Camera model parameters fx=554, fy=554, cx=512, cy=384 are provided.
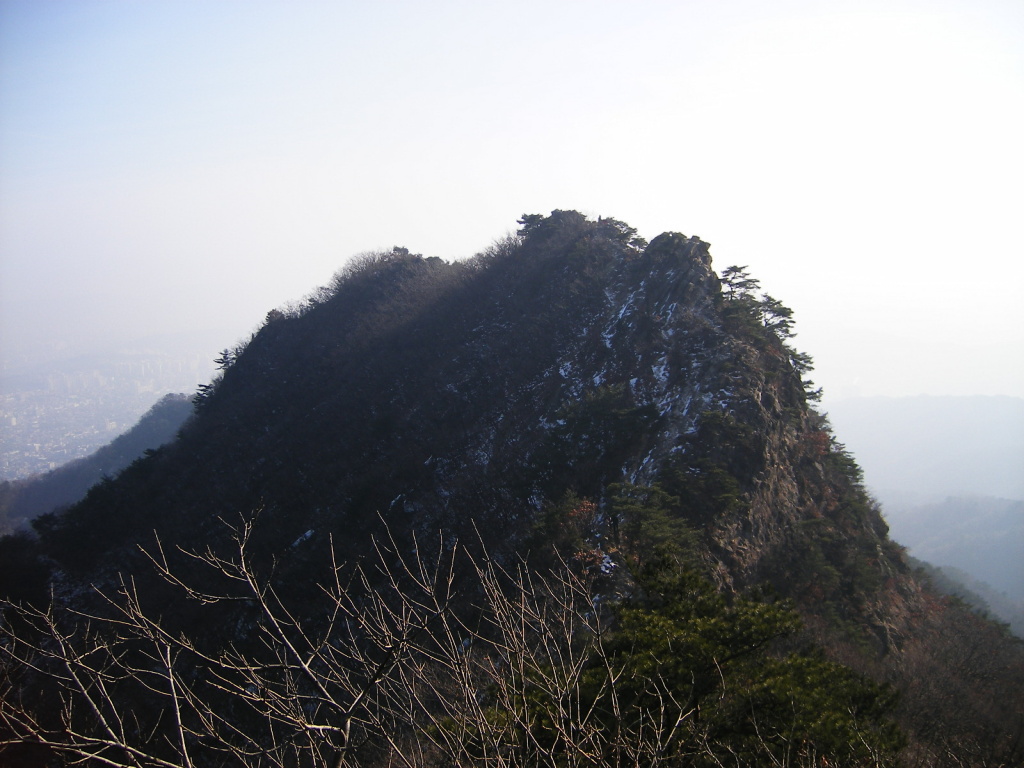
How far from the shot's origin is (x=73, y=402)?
472 feet

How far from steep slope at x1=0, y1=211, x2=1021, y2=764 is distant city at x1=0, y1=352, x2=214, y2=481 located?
8099 cm

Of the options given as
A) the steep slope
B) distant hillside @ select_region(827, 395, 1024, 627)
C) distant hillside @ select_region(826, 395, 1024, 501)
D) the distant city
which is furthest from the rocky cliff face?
distant hillside @ select_region(826, 395, 1024, 501)

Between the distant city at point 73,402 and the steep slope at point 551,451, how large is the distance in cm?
8099

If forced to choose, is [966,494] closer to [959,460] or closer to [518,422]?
[959,460]

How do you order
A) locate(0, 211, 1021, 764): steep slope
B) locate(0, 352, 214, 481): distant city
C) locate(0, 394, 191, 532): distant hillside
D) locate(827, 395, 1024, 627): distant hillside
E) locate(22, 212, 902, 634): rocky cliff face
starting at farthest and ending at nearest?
locate(0, 352, 214, 481): distant city < locate(827, 395, 1024, 627): distant hillside < locate(0, 394, 191, 532): distant hillside < locate(22, 212, 902, 634): rocky cliff face < locate(0, 211, 1021, 764): steep slope

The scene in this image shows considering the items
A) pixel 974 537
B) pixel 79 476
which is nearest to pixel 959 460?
pixel 974 537

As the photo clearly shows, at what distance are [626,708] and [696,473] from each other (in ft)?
35.0

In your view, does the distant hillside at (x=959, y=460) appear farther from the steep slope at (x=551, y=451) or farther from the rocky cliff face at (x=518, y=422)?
the steep slope at (x=551, y=451)

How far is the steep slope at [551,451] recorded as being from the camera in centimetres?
1562

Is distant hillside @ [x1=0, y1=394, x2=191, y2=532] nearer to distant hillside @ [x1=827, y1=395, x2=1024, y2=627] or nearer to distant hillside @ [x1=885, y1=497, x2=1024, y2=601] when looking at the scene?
distant hillside @ [x1=827, y1=395, x2=1024, y2=627]

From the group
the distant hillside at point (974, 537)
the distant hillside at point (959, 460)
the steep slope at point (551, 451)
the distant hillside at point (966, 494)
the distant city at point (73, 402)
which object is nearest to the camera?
the steep slope at point (551, 451)

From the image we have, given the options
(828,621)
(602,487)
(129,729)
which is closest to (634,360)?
(602,487)

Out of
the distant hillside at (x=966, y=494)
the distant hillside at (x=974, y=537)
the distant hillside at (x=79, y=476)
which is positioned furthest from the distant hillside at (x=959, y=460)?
the distant hillside at (x=79, y=476)

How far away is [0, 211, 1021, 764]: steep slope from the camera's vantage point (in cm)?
1562
